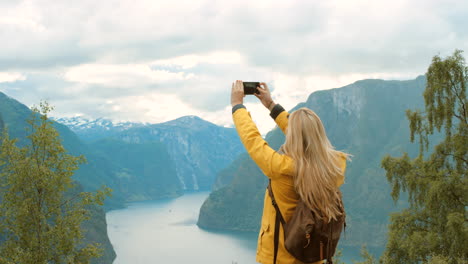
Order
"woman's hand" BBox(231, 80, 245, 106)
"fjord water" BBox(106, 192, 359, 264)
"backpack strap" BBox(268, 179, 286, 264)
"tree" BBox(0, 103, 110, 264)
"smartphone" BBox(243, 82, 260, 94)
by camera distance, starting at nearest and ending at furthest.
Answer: "backpack strap" BBox(268, 179, 286, 264), "woman's hand" BBox(231, 80, 245, 106), "smartphone" BBox(243, 82, 260, 94), "tree" BBox(0, 103, 110, 264), "fjord water" BBox(106, 192, 359, 264)

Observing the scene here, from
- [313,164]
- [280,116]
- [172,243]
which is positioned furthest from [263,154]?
[172,243]

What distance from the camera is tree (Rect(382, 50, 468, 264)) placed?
13191mm

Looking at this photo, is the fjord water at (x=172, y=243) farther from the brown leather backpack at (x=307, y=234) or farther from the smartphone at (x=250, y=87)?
the brown leather backpack at (x=307, y=234)

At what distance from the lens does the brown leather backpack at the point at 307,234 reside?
296 centimetres

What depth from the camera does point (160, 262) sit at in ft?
333

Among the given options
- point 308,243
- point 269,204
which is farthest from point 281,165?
point 308,243

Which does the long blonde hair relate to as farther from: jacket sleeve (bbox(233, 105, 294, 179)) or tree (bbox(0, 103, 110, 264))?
tree (bbox(0, 103, 110, 264))

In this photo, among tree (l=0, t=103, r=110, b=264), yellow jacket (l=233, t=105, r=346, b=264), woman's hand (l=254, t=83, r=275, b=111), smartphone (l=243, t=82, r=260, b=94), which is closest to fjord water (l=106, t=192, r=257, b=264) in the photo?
tree (l=0, t=103, r=110, b=264)

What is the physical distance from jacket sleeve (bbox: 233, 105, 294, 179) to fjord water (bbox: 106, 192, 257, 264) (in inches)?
4028

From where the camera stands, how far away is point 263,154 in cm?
297

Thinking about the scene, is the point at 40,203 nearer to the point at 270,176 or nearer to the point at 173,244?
the point at 270,176

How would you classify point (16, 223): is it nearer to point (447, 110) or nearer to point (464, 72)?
point (447, 110)

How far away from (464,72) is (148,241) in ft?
→ 395

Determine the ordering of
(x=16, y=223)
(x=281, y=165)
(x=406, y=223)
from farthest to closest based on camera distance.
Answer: (x=406, y=223) → (x=16, y=223) → (x=281, y=165)
